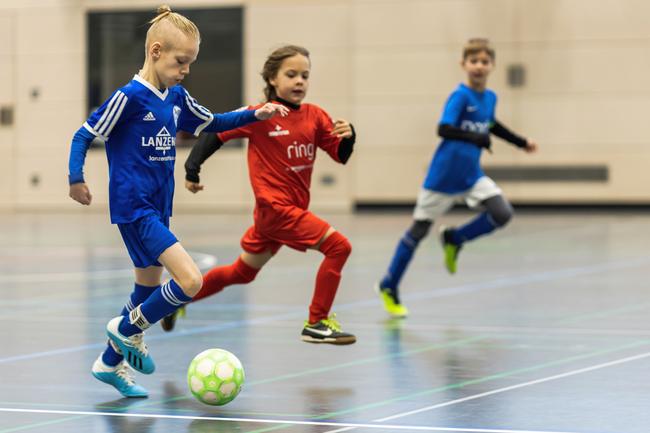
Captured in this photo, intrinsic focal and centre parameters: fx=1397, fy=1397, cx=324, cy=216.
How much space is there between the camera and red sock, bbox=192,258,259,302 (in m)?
9.29

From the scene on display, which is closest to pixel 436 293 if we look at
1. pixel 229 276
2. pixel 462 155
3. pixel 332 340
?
pixel 462 155

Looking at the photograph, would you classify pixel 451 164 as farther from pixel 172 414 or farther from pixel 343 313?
pixel 172 414

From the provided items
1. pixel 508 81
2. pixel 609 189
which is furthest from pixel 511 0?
pixel 609 189

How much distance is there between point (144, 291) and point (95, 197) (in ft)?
79.3

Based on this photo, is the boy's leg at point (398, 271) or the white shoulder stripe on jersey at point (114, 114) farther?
the boy's leg at point (398, 271)

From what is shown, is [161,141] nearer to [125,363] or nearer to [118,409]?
[125,363]


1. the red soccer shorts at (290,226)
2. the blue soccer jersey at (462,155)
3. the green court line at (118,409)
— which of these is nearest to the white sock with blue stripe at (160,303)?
the green court line at (118,409)

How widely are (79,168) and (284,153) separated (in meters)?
2.28

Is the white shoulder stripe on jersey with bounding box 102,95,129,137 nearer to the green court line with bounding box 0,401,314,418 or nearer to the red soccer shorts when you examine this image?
the green court line with bounding box 0,401,314,418

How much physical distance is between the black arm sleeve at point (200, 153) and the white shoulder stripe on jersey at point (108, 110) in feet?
6.00

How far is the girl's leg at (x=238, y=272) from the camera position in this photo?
921 cm

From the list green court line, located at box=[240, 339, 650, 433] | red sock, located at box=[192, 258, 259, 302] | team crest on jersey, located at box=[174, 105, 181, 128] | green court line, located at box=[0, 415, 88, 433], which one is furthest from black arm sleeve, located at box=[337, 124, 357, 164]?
green court line, located at box=[0, 415, 88, 433]

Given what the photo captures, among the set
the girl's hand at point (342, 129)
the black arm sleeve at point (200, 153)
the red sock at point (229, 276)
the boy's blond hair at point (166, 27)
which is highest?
the boy's blond hair at point (166, 27)

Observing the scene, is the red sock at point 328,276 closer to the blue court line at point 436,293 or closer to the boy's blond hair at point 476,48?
the blue court line at point 436,293
